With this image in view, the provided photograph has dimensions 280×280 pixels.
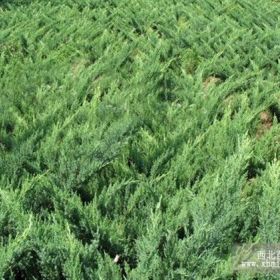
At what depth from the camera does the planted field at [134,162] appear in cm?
184

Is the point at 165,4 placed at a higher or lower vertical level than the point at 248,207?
higher

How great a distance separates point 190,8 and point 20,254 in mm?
5545

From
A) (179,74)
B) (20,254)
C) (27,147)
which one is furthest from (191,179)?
(179,74)

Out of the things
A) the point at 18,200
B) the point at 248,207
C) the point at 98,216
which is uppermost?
the point at 18,200

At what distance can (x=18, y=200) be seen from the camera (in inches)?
75.9

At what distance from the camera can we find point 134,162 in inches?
104

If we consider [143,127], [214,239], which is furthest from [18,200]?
[143,127]

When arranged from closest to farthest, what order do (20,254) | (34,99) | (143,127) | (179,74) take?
(20,254) → (143,127) → (34,99) → (179,74)

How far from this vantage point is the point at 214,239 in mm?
1890

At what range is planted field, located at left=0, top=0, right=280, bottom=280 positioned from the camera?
1.84 meters

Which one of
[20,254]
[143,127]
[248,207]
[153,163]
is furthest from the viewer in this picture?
[143,127]

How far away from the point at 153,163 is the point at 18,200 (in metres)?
0.87

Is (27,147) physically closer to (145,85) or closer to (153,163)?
(153,163)

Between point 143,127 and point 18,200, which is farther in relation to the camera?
point 143,127
